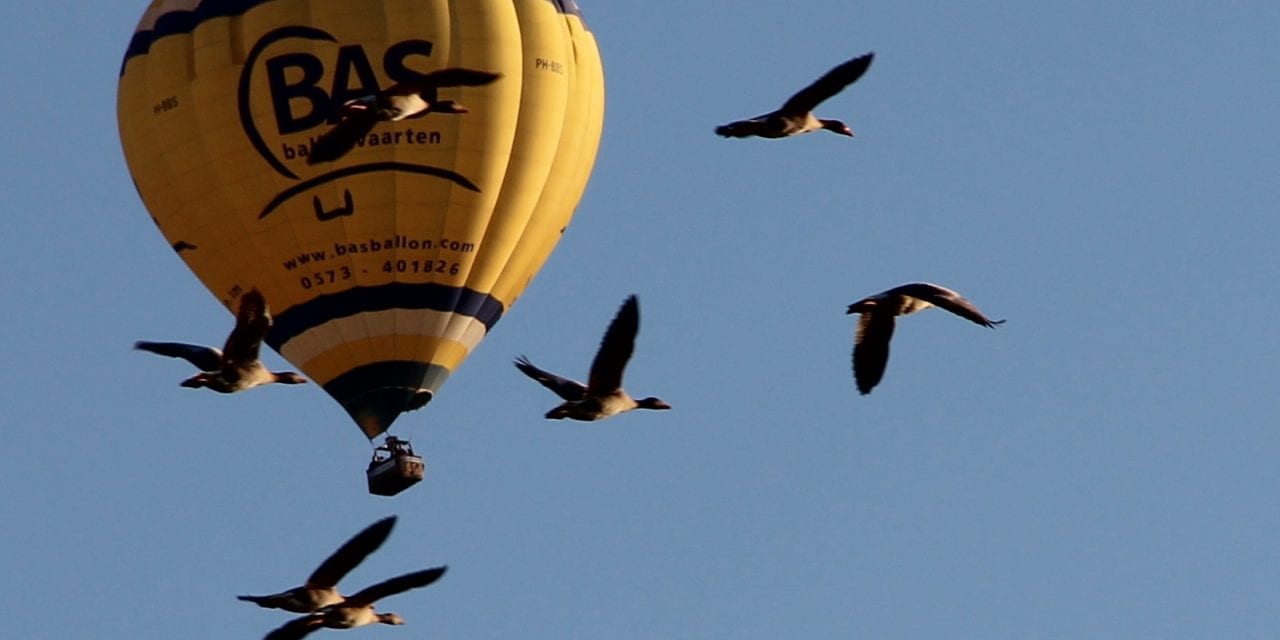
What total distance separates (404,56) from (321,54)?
1.23 metres

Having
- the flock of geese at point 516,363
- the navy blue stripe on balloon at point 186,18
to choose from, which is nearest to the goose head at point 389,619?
the flock of geese at point 516,363

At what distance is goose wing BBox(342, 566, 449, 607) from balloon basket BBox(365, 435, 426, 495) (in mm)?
6429

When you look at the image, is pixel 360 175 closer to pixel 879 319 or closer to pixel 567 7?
pixel 567 7

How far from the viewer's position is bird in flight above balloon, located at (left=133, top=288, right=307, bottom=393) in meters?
50.5

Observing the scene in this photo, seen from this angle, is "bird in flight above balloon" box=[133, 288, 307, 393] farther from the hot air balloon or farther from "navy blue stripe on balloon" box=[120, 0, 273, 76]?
"navy blue stripe on balloon" box=[120, 0, 273, 76]

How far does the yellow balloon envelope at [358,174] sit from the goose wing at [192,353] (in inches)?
150

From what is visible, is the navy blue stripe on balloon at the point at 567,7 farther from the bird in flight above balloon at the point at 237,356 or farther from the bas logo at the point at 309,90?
the bird in flight above balloon at the point at 237,356

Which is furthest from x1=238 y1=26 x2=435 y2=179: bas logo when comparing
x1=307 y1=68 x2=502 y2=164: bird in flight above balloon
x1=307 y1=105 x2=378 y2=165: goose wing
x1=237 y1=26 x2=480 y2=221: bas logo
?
x1=307 y1=105 x2=378 y2=165: goose wing

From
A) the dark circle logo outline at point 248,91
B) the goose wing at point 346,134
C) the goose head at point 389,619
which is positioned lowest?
the goose head at point 389,619

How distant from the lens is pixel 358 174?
56.1 metres

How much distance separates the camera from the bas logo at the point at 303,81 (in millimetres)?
55812

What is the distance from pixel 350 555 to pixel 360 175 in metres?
9.00

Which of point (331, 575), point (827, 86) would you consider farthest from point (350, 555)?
point (827, 86)

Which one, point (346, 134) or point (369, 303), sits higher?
point (346, 134)
